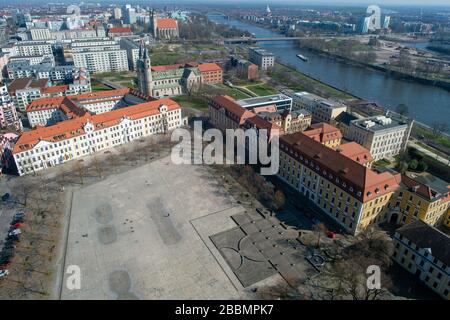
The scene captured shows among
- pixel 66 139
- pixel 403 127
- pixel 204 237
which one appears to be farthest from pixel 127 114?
pixel 403 127

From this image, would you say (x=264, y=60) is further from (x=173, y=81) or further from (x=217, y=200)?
(x=217, y=200)

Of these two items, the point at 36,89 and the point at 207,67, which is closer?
the point at 36,89

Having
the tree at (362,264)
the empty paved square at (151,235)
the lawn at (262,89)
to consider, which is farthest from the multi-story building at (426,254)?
the lawn at (262,89)

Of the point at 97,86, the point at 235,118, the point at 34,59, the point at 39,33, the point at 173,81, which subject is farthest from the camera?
the point at 39,33

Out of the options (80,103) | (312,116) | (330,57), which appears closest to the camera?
(80,103)

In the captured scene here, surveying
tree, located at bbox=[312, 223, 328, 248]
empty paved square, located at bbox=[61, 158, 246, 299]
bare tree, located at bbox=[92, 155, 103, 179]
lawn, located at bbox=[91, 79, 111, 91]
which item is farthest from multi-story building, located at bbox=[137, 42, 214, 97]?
tree, located at bbox=[312, 223, 328, 248]

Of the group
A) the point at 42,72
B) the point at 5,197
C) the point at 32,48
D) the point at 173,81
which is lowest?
the point at 5,197

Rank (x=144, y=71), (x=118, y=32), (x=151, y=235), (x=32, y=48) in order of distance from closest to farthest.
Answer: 1. (x=151, y=235)
2. (x=144, y=71)
3. (x=32, y=48)
4. (x=118, y=32)

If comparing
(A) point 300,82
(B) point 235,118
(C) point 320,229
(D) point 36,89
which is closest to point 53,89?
(D) point 36,89
